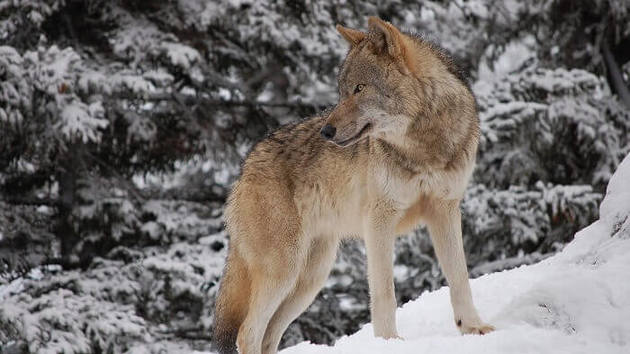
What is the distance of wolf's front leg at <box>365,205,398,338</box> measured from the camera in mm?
3979

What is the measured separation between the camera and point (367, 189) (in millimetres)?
4160

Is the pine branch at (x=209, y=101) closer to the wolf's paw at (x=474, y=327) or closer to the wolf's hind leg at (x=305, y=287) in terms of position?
the wolf's hind leg at (x=305, y=287)

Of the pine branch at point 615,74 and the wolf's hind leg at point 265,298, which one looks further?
the pine branch at point 615,74

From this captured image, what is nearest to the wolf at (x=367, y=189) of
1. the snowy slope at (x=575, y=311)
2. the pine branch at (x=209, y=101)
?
the snowy slope at (x=575, y=311)

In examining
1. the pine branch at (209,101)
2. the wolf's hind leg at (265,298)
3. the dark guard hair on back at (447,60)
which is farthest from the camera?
the pine branch at (209,101)

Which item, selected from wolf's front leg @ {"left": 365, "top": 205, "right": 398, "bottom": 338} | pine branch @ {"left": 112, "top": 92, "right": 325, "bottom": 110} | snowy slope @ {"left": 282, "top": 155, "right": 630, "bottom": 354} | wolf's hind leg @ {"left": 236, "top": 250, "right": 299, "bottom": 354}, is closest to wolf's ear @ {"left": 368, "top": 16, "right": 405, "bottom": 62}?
wolf's front leg @ {"left": 365, "top": 205, "right": 398, "bottom": 338}

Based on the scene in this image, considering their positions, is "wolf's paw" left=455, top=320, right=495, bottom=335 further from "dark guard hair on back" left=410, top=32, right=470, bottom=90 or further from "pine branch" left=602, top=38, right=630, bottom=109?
"pine branch" left=602, top=38, right=630, bottom=109

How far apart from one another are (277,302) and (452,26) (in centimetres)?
709

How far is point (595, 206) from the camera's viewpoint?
374 inches

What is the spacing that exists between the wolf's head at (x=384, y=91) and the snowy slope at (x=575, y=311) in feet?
3.19

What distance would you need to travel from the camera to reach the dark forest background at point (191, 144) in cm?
741

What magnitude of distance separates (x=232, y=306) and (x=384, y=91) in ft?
5.26

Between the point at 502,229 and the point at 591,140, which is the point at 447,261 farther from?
the point at 591,140

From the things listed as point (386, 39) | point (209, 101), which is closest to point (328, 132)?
point (386, 39)
